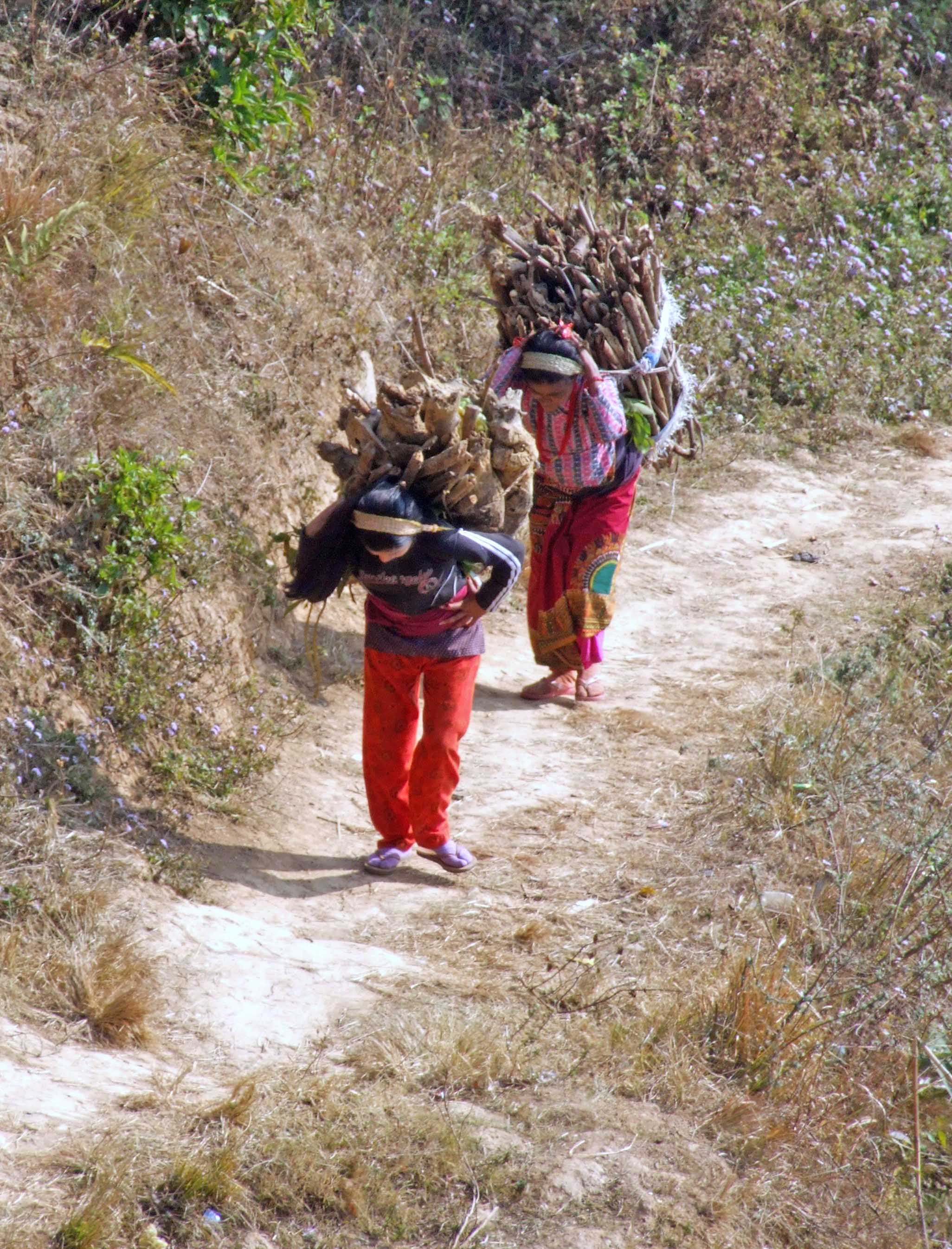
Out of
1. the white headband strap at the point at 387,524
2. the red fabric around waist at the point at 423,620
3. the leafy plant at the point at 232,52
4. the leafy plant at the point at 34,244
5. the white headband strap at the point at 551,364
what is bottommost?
the red fabric around waist at the point at 423,620

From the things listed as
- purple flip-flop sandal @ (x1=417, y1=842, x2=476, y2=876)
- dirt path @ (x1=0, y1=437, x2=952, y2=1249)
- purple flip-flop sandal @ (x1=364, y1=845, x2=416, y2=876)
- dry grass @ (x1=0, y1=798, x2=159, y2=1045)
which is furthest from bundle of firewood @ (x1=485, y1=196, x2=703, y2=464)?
dry grass @ (x1=0, y1=798, x2=159, y2=1045)

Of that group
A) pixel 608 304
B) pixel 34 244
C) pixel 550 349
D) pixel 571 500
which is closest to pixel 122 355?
pixel 34 244

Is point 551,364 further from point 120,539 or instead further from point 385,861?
point 385,861

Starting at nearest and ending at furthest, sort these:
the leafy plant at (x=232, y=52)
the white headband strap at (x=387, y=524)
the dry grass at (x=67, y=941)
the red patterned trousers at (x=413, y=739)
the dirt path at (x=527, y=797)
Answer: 1. the dirt path at (x=527, y=797)
2. the dry grass at (x=67, y=941)
3. the white headband strap at (x=387, y=524)
4. the red patterned trousers at (x=413, y=739)
5. the leafy plant at (x=232, y=52)

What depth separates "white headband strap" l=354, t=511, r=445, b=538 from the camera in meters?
3.99

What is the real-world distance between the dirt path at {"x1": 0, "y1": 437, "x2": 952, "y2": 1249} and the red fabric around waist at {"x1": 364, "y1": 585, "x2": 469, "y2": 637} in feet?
3.18

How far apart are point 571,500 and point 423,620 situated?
1.86m

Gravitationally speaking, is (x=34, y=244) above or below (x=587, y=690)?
above

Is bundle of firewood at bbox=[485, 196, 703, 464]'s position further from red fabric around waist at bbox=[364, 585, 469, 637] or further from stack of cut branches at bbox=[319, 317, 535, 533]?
red fabric around waist at bbox=[364, 585, 469, 637]

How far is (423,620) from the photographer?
168 inches

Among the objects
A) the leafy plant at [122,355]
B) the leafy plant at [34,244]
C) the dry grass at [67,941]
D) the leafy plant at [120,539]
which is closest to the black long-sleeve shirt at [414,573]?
the leafy plant at [120,539]

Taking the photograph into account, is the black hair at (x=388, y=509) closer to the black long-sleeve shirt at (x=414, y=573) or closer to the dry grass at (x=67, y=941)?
the black long-sleeve shirt at (x=414, y=573)

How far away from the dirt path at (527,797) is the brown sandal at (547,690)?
2.5 inches

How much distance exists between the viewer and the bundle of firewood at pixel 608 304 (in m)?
6.00
